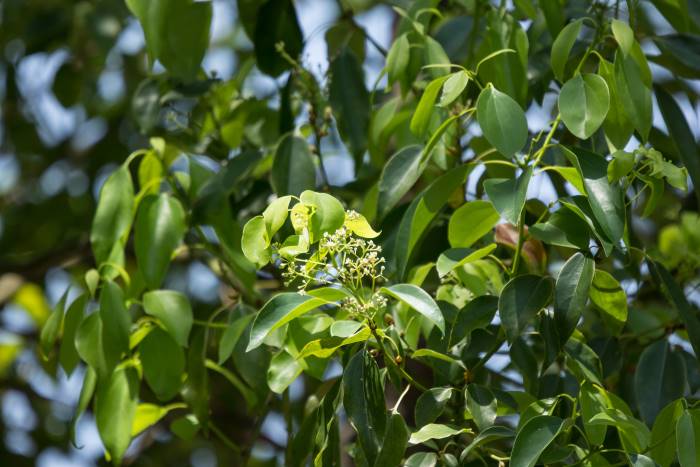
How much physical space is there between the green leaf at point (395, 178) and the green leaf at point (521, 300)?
166 mm

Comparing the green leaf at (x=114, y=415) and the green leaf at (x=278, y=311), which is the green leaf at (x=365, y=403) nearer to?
the green leaf at (x=278, y=311)

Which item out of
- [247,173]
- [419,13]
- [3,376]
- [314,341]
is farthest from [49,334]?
[3,376]

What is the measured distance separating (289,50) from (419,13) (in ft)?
0.82

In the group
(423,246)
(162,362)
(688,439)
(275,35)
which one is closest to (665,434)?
(688,439)

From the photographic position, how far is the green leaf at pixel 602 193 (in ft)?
2.77

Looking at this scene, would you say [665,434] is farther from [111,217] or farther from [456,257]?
[111,217]

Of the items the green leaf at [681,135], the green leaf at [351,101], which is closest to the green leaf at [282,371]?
the green leaf at [351,101]

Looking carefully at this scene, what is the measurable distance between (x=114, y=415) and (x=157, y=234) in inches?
7.6

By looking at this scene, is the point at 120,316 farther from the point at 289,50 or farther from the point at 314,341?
the point at 289,50

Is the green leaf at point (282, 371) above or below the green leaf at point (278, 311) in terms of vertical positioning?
below

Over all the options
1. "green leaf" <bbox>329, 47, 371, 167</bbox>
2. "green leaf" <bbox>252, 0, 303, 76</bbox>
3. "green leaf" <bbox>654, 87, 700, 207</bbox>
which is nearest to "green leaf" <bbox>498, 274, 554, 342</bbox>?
"green leaf" <bbox>654, 87, 700, 207</bbox>

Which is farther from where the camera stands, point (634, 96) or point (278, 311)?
point (634, 96)

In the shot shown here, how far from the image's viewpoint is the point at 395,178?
1.04 meters

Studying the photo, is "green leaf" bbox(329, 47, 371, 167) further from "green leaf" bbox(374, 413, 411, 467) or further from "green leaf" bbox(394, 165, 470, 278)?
"green leaf" bbox(374, 413, 411, 467)
